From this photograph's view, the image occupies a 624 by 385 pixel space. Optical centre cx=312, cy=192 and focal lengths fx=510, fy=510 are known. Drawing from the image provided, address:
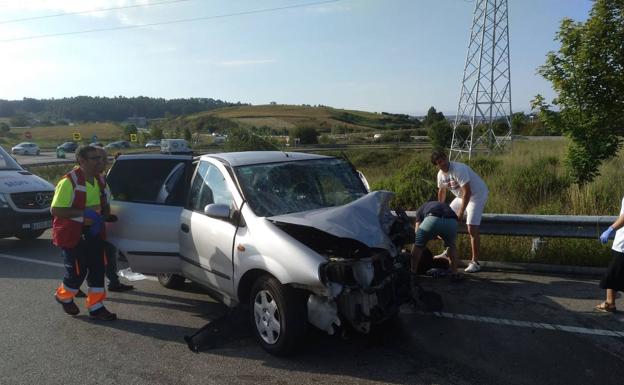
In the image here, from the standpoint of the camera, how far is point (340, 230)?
4184 millimetres

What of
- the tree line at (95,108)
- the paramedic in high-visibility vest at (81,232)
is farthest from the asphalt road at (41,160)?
the tree line at (95,108)

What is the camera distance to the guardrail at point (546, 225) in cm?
648

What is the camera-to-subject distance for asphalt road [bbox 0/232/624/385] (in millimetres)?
3947

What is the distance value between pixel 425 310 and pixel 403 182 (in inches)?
237

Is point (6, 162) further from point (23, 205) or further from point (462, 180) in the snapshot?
point (462, 180)

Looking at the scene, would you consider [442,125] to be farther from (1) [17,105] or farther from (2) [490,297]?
(1) [17,105]

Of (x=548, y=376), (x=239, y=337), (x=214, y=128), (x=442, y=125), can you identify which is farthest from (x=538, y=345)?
(x=214, y=128)

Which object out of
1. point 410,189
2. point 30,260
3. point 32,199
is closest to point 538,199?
point 410,189

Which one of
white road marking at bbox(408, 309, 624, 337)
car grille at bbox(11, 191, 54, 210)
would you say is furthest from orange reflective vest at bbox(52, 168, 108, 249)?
car grille at bbox(11, 191, 54, 210)

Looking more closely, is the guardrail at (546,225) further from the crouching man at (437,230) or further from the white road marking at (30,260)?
the white road marking at (30,260)

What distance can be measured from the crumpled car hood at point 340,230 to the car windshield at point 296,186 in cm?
31

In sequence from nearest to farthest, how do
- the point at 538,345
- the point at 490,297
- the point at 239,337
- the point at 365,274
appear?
the point at 365,274, the point at 538,345, the point at 239,337, the point at 490,297

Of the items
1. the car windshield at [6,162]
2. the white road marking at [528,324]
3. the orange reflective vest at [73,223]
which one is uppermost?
the car windshield at [6,162]

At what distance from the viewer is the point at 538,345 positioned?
4.36 meters
